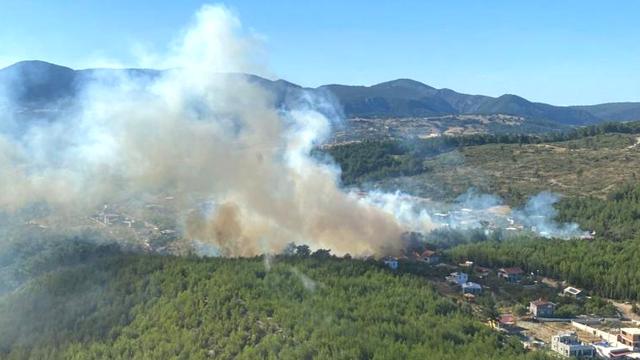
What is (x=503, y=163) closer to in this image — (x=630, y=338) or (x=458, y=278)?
(x=458, y=278)

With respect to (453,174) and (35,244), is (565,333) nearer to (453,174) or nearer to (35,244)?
(35,244)

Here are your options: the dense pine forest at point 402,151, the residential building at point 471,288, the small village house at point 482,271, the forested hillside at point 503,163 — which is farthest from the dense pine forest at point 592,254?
the dense pine forest at point 402,151

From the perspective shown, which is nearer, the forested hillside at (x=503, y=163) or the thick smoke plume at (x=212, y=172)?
the thick smoke plume at (x=212, y=172)

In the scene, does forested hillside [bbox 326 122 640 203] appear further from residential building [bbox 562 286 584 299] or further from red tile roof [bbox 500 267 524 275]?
residential building [bbox 562 286 584 299]

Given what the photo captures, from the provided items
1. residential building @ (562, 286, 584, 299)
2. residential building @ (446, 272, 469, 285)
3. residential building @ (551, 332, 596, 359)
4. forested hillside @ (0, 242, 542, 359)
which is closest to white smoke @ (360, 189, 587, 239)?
residential building @ (446, 272, 469, 285)

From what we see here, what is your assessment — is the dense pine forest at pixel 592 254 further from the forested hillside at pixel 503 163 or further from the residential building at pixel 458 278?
the forested hillside at pixel 503 163

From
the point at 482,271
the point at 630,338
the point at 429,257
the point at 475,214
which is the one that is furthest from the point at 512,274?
the point at 475,214

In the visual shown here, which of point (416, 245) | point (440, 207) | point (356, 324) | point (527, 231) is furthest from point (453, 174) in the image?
point (356, 324)
